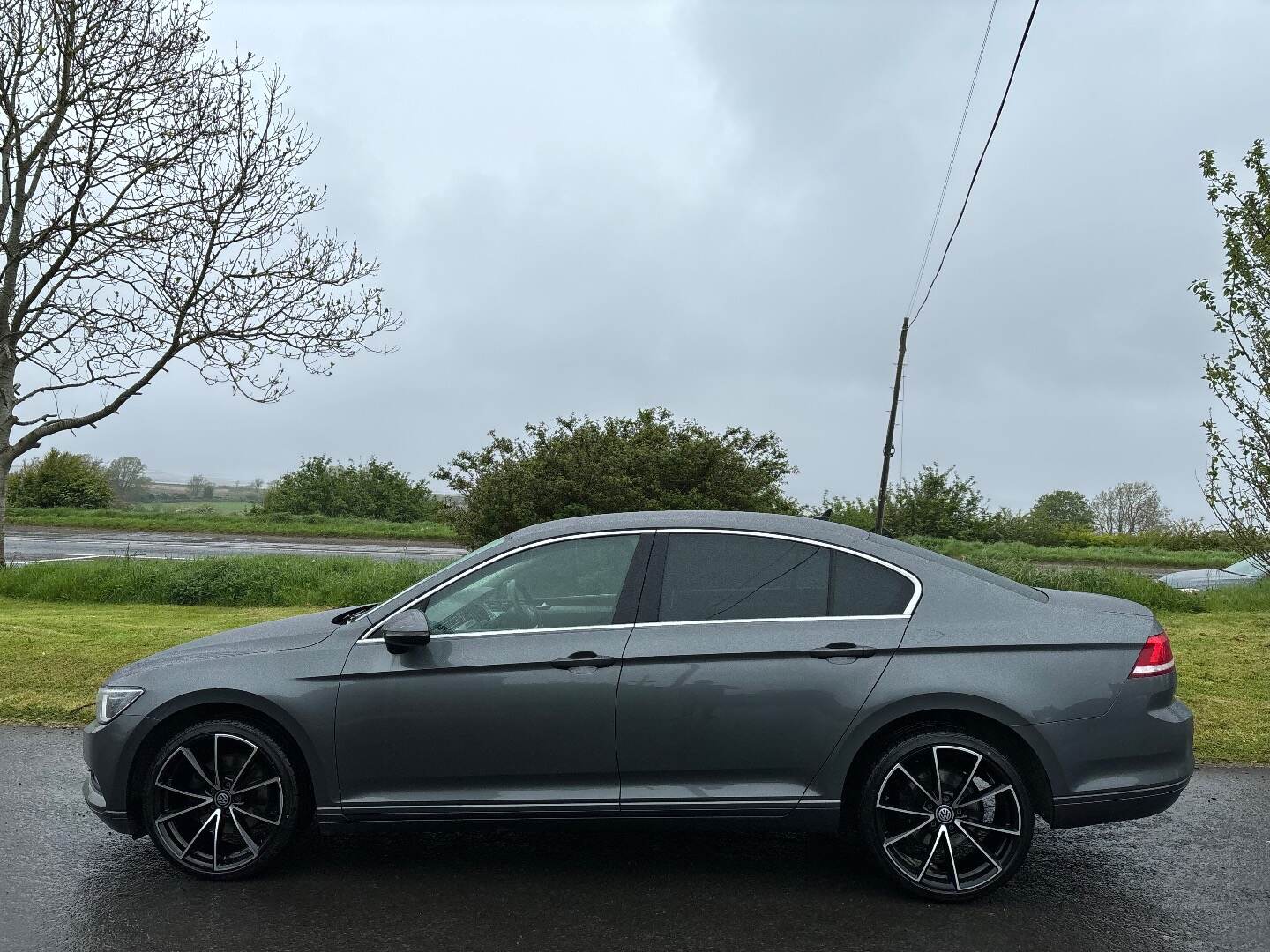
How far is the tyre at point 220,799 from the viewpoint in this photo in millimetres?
4488

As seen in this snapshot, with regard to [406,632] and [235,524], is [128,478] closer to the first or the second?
[235,524]

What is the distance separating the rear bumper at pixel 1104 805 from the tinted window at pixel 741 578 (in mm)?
1258

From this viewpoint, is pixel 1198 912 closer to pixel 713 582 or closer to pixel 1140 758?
pixel 1140 758

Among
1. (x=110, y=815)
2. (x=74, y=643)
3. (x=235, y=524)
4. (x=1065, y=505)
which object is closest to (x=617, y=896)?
(x=110, y=815)

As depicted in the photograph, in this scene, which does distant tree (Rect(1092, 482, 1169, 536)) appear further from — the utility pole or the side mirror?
the side mirror

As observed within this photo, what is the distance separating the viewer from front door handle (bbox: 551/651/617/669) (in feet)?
14.3

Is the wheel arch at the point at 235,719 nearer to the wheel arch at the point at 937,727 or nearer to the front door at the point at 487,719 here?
the front door at the point at 487,719

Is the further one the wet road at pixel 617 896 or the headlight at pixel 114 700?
the headlight at pixel 114 700

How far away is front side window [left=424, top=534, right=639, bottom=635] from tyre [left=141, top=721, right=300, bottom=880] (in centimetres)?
93

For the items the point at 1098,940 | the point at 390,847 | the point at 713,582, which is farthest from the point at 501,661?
the point at 1098,940

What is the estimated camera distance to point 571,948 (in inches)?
151

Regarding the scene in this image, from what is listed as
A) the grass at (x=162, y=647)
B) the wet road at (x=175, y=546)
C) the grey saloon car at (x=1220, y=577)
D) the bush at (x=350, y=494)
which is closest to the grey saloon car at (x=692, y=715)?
the grass at (x=162, y=647)

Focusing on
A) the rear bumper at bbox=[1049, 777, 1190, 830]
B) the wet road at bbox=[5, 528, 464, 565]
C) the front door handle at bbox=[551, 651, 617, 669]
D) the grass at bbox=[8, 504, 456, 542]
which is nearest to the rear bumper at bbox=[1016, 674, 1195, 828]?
the rear bumper at bbox=[1049, 777, 1190, 830]

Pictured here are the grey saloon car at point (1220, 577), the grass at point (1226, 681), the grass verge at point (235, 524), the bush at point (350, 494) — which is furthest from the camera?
the bush at point (350, 494)
